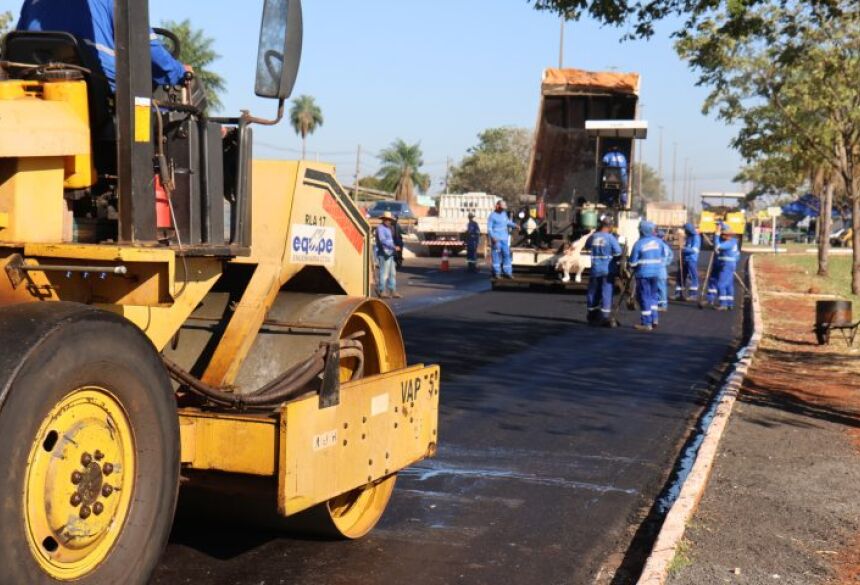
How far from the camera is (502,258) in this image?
24.7 meters

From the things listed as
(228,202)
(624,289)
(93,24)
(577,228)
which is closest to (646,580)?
(228,202)

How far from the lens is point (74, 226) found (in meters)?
4.04

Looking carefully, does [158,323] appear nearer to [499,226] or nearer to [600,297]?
[600,297]

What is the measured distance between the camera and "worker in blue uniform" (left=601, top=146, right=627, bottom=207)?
24.5 meters

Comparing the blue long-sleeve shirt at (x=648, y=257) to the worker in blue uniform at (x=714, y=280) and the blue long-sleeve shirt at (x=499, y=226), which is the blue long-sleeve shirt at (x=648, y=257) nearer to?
the worker in blue uniform at (x=714, y=280)

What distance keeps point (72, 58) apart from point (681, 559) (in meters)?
3.50

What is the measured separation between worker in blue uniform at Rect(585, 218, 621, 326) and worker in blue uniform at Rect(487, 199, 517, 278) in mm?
6090

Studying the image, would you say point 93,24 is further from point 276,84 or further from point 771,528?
point 771,528

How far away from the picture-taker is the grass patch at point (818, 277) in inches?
1058

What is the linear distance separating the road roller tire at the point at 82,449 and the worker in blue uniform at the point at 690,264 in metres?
19.7

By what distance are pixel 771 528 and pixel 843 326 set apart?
359 inches

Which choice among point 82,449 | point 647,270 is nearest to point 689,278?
point 647,270

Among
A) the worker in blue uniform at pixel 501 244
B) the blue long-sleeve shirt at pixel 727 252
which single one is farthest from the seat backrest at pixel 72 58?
the worker in blue uniform at pixel 501 244

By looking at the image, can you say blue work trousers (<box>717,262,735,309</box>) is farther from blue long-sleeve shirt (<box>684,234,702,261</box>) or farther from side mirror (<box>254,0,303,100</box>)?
side mirror (<box>254,0,303,100</box>)
